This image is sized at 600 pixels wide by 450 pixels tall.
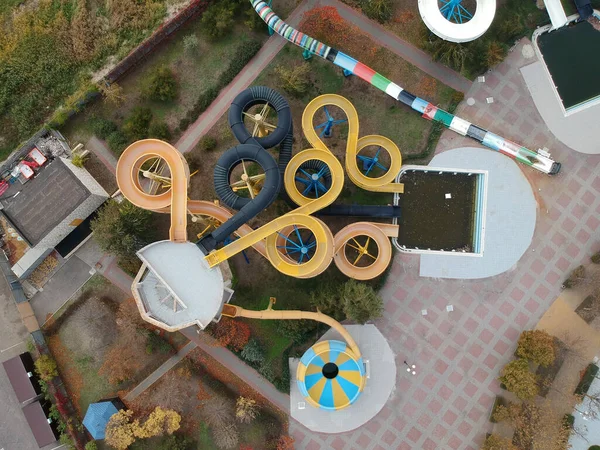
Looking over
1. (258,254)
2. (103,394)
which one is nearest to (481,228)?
(258,254)

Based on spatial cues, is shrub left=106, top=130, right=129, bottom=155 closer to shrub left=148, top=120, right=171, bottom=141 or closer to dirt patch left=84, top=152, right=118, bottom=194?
dirt patch left=84, top=152, right=118, bottom=194

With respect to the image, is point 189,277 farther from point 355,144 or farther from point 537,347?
point 537,347

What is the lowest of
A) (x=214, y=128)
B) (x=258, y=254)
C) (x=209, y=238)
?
(x=258, y=254)

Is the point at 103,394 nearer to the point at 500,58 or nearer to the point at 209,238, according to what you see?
the point at 209,238

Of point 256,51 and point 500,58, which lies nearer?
point 500,58

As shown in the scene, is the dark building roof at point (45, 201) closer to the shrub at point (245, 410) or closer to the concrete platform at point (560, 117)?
the shrub at point (245, 410)

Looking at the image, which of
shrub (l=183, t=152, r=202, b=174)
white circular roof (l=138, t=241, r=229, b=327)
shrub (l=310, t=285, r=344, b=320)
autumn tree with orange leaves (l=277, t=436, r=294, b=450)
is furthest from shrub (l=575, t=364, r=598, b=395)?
shrub (l=183, t=152, r=202, b=174)
